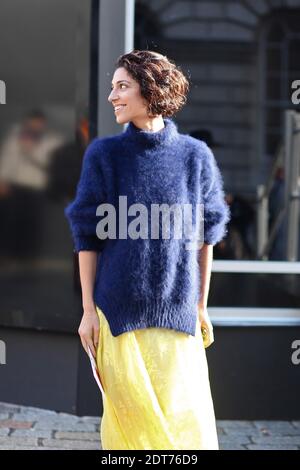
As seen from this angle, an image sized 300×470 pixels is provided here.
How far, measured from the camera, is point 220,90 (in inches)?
403

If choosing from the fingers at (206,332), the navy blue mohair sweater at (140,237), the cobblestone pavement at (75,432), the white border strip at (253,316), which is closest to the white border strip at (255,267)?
the white border strip at (253,316)

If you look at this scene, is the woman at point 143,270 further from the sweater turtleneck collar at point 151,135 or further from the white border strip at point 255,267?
the white border strip at point 255,267

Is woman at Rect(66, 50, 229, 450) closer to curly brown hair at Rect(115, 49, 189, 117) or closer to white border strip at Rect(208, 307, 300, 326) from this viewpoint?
curly brown hair at Rect(115, 49, 189, 117)

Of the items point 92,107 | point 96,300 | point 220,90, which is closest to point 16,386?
point 92,107

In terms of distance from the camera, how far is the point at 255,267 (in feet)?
19.9

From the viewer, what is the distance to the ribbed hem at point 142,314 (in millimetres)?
3182

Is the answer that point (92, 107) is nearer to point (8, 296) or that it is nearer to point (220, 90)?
point (8, 296)

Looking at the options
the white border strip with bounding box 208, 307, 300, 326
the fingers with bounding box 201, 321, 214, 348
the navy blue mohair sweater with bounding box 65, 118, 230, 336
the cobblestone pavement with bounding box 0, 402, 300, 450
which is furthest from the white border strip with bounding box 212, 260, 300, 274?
the navy blue mohair sweater with bounding box 65, 118, 230, 336

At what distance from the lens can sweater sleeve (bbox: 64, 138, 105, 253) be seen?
10.5 feet

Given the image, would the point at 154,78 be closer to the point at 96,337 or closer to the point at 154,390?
the point at 96,337

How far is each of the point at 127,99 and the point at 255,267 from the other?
302 centimetres
